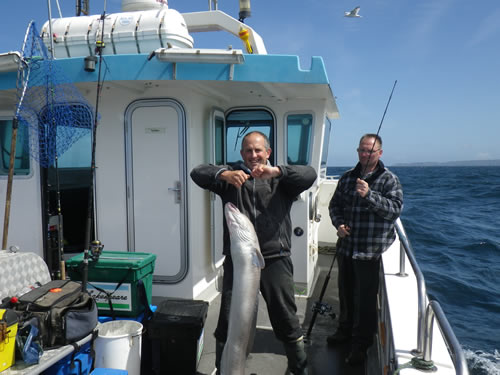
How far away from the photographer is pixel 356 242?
357 centimetres

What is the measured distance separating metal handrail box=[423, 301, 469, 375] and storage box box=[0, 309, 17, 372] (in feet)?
8.08

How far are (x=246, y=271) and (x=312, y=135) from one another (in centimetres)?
338

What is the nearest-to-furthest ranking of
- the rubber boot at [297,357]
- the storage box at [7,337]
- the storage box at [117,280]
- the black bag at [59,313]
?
the storage box at [7,337], the black bag at [59,313], the rubber boot at [297,357], the storage box at [117,280]

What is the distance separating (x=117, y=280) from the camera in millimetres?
3902

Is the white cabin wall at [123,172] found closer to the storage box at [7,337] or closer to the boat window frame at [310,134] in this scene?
the boat window frame at [310,134]

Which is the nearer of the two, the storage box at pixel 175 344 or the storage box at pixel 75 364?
the storage box at pixel 75 364

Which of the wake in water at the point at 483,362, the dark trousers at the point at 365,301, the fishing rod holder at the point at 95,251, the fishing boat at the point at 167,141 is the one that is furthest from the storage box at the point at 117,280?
the wake in water at the point at 483,362

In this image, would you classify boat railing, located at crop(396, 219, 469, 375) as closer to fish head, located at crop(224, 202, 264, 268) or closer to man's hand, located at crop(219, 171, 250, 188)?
fish head, located at crop(224, 202, 264, 268)

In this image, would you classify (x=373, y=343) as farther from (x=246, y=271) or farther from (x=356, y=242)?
(x=246, y=271)

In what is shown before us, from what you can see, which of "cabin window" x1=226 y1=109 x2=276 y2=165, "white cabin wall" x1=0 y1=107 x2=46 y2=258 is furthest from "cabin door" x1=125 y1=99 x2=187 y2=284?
"white cabin wall" x1=0 y1=107 x2=46 y2=258

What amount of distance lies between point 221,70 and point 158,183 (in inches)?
64.1

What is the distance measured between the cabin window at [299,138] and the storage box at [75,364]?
351 centimetres

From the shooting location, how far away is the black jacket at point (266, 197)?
2852 mm

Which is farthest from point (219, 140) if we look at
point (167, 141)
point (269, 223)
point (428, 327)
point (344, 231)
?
point (428, 327)
